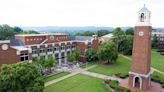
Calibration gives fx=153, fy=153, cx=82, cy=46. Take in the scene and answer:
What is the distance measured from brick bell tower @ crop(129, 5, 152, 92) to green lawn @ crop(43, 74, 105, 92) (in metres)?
6.61

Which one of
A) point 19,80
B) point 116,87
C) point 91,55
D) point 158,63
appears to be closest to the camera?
point 19,80

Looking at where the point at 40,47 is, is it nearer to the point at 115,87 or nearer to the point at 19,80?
the point at 19,80

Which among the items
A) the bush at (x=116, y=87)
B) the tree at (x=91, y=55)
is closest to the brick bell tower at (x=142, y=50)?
the bush at (x=116, y=87)

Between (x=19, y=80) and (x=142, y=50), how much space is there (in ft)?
67.5

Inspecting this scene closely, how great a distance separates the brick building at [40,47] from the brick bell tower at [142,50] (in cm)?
2179

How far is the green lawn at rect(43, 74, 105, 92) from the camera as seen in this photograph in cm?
2648

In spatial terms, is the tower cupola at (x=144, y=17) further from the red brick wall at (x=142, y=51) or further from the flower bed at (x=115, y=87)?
Result: the flower bed at (x=115, y=87)

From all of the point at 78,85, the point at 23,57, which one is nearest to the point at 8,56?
the point at 23,57

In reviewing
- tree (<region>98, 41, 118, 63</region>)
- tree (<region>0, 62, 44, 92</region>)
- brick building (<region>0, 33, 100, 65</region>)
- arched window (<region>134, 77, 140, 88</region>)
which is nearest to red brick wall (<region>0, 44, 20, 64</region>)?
brick building (<region>0, 33, 100, 65</region>)

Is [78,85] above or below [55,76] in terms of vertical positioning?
below

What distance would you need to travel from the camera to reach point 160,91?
87.4 feet

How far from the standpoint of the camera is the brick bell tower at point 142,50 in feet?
87.8

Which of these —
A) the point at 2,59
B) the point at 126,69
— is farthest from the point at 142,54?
the point at 2,59

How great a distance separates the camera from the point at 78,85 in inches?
1119
